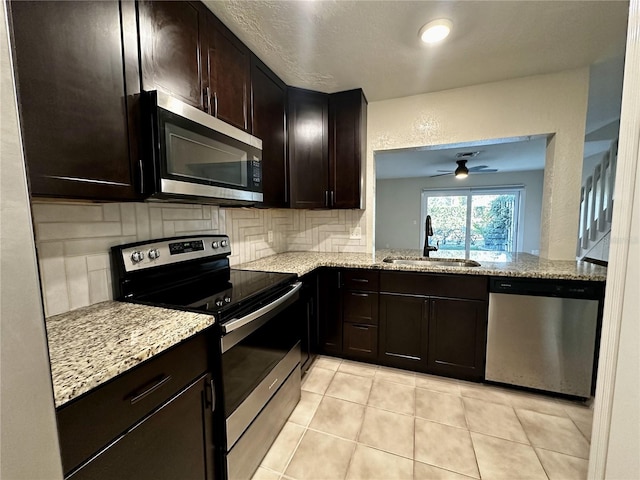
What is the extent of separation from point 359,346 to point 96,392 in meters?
1.92

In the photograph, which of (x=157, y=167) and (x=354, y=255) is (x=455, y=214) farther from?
(x=157, y=167)

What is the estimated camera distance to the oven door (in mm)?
1075

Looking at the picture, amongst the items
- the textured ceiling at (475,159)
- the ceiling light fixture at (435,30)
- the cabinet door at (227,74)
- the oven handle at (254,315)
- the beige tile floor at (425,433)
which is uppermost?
the ceiling light fixture at (435,30)

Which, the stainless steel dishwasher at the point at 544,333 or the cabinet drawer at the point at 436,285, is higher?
the cabinet drawer at the point at 436,285

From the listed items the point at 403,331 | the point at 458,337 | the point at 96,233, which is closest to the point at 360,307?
the point at 403,331

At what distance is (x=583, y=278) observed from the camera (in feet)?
5.47

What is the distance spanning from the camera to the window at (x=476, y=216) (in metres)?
5.96

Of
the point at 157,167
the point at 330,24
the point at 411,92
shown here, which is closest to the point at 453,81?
the point at 411,92

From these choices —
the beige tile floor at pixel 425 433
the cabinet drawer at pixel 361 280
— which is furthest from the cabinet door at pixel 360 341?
the cabinet drawer at pixel 361 280

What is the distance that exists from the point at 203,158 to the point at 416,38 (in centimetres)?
147

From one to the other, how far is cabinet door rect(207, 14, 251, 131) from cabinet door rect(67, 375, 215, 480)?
1.34 m

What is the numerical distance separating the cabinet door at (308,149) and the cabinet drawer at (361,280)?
2.22 feet

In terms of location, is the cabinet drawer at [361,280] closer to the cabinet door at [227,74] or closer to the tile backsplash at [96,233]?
the tile backsplash at [96,233]

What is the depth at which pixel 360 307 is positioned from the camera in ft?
7.30
